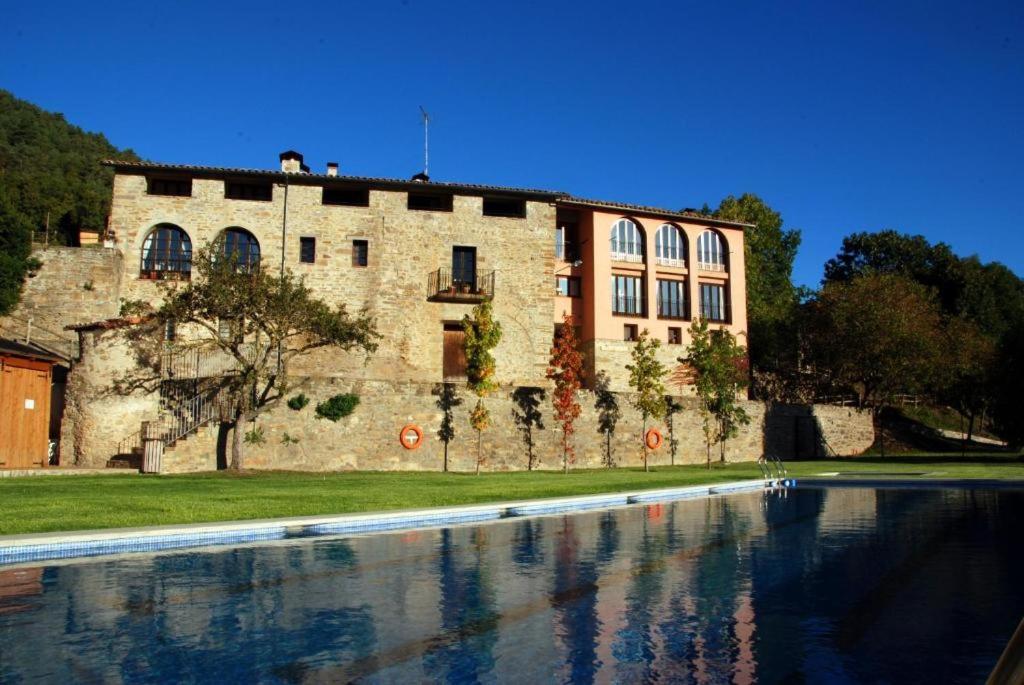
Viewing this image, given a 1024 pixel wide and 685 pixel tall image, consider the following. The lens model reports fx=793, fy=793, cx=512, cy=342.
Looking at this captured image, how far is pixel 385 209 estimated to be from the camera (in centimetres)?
3553

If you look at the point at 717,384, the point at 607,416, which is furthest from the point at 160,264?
the point at 717,384

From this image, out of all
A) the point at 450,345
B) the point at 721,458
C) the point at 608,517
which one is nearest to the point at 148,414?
the point at 450,345

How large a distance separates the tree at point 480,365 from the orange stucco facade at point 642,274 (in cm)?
1054

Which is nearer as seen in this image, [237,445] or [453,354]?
[237,445]

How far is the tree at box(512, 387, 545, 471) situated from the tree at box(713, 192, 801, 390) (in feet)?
67.8

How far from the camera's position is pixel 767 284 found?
5825 centimetres

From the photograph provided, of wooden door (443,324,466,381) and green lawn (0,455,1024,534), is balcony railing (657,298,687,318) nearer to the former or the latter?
wooden door (443,324,466,381)

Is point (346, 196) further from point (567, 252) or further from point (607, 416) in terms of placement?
point (607, 416)

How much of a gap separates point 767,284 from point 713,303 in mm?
17345

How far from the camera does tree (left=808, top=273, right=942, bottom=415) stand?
125 ft

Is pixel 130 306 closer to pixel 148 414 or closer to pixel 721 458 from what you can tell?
pixel 148 414

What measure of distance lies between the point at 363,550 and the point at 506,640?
4.85 m

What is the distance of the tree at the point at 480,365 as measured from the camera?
28844 millimetres


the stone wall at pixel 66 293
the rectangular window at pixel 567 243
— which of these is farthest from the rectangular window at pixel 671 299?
the stone wall at pixel 66 293
